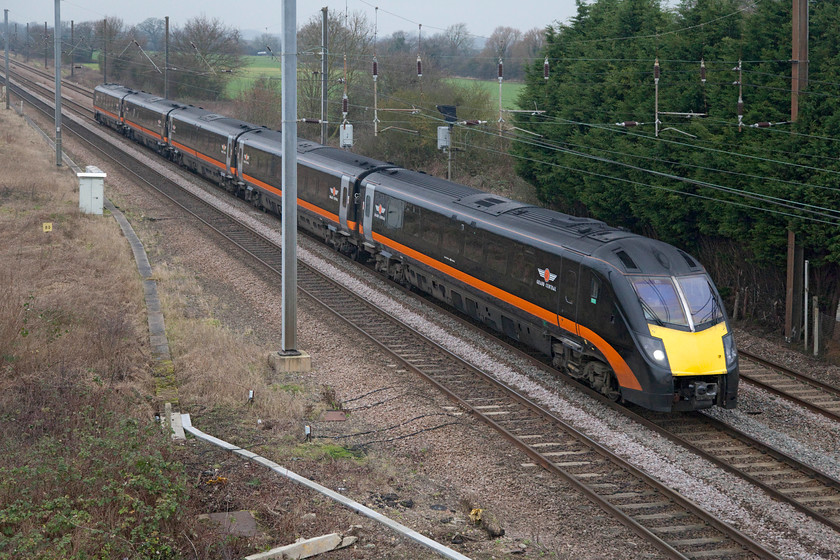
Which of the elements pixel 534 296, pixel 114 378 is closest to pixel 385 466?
pixel 114 378

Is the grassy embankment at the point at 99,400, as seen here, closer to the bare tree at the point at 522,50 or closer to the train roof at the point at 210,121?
the train roof at the point at 210,121

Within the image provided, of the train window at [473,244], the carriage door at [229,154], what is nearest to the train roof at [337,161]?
the carriage door at [229,154]

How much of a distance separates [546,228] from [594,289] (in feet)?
7.67

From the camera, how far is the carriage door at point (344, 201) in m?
23.8

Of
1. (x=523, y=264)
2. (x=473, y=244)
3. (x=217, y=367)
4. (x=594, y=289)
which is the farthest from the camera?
(x=473, y=244)

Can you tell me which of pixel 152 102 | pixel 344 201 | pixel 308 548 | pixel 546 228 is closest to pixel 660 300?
pixel 546 228

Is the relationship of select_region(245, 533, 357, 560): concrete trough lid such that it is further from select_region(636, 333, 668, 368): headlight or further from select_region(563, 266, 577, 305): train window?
select_region(563, 266, 577, 305): train window

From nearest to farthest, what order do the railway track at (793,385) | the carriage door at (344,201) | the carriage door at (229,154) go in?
the railway track at (793,385)
the carriage door at (344,201)
the carriage door at (229,154)

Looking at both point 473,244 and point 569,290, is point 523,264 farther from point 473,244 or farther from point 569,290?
point 473,244

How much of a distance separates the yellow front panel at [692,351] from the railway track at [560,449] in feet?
6.21

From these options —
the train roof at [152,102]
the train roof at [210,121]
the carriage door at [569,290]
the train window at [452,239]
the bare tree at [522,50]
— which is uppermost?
the bare tree at [522,50]

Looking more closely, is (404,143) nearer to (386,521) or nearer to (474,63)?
(474,63)

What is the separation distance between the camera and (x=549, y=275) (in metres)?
15.1

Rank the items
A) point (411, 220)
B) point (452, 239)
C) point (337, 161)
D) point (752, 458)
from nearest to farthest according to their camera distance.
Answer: point (752, 458), point (452, 239), point (411, 220), point (337, 161)
